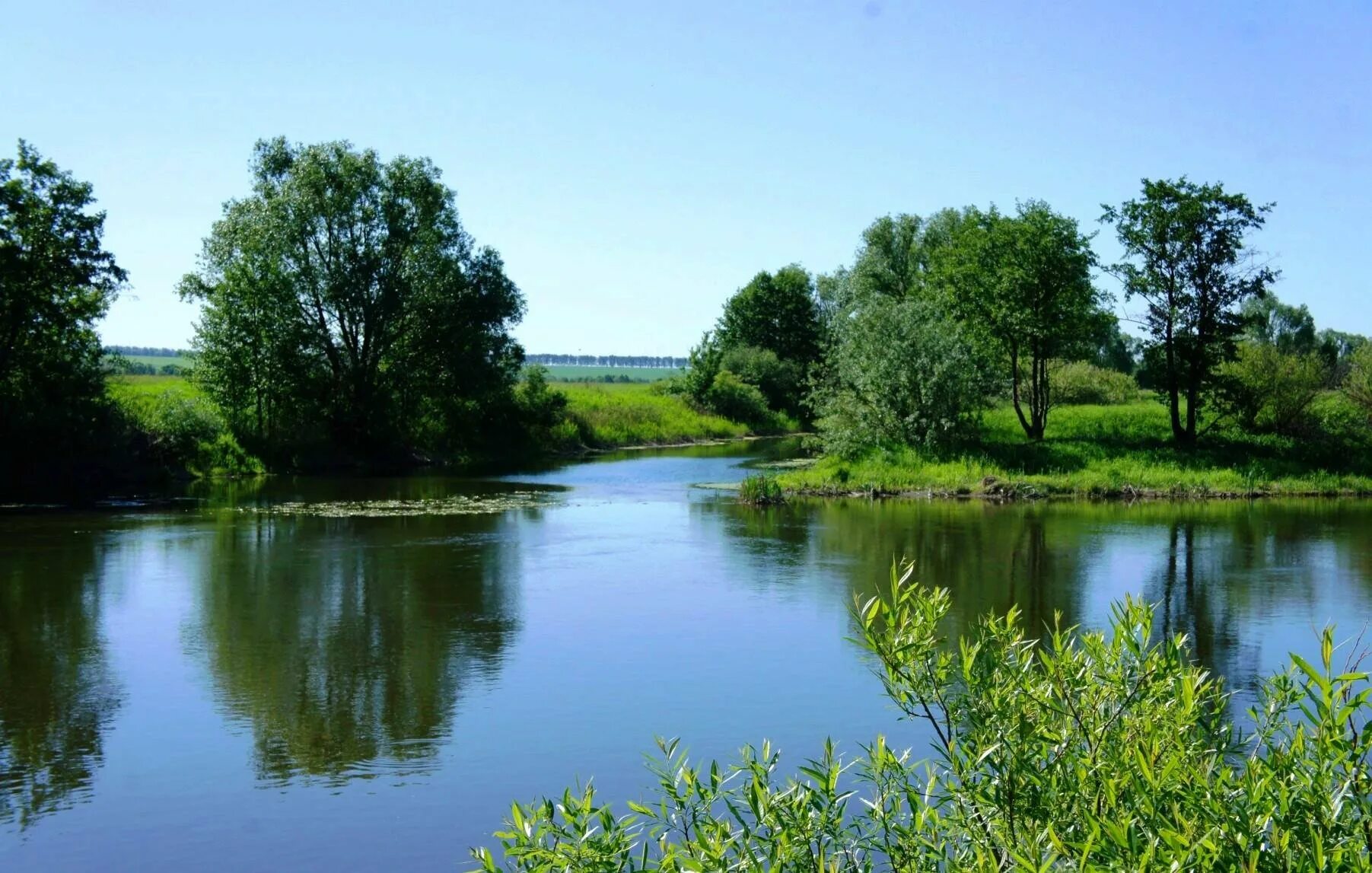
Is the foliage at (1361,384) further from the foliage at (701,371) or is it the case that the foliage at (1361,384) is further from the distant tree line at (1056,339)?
the foliage at (701,371)

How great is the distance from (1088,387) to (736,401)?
18.6 m

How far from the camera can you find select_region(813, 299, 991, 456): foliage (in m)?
30.0

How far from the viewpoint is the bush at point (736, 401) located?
57.6m

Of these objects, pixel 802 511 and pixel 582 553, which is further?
pixel 802 511

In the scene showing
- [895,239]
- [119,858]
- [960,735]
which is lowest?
[119,858]

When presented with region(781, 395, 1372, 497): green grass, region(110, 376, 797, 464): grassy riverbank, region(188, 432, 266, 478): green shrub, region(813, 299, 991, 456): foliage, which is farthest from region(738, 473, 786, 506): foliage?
region(110, 376, 797, 464): grassy riverbank

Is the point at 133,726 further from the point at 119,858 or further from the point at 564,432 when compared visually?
the point at 564,432

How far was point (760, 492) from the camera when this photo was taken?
27.4 metres

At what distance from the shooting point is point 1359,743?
13.2ft

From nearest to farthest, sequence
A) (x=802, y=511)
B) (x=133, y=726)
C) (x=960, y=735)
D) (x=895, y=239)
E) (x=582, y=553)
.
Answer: (x=960, y=735)
(x=133, y=726)
(x=582, y=553)
(x=802, y=511)
(x=895, y=239)

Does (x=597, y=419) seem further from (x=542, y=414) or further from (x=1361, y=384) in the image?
(x=1361, y=384)

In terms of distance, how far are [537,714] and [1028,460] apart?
74.4 ft

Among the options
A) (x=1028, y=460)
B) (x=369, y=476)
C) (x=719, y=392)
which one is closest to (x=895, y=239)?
(x=719, y=392)

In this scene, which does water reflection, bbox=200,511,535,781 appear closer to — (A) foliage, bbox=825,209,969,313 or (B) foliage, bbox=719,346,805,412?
(A) foliage, bbox=825,209,969,313
